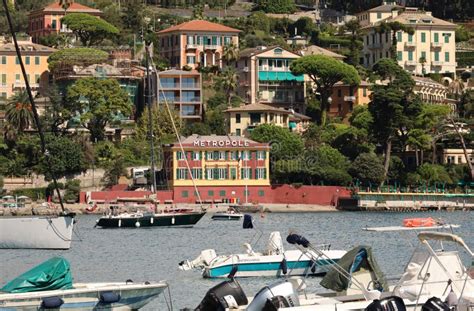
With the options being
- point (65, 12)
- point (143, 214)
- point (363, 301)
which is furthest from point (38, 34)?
point (363, 301)

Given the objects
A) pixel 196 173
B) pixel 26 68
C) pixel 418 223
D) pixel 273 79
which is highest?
pixel 26 68

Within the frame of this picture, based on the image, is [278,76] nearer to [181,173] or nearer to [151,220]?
[181,173]

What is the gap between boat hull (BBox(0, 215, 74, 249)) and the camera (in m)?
59.8

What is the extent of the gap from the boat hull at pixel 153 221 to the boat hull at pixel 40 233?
28506 millimetres

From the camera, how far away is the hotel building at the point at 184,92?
13262 centimetres

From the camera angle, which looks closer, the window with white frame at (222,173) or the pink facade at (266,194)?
the pink facade at (266,194)

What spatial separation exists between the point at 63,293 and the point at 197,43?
11230cm

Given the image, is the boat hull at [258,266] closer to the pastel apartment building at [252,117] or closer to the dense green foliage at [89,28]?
the pastel apartment building at [252,117]

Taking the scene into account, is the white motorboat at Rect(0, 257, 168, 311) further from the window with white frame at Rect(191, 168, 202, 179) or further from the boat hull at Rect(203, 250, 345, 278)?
the window with white frame at Rect(191, 168, 202, 179)

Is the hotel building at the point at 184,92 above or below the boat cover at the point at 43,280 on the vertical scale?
above

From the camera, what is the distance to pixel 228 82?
452ft

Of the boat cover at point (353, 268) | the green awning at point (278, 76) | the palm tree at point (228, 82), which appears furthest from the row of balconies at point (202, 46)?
the boat cover at point (353, 268)

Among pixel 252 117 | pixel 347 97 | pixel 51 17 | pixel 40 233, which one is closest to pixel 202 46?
pixel 347 97

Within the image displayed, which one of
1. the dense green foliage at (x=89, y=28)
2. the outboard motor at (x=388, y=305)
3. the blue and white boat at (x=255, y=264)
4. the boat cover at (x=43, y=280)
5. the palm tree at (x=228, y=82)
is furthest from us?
the dense green foliage at (x=89, y=28)
